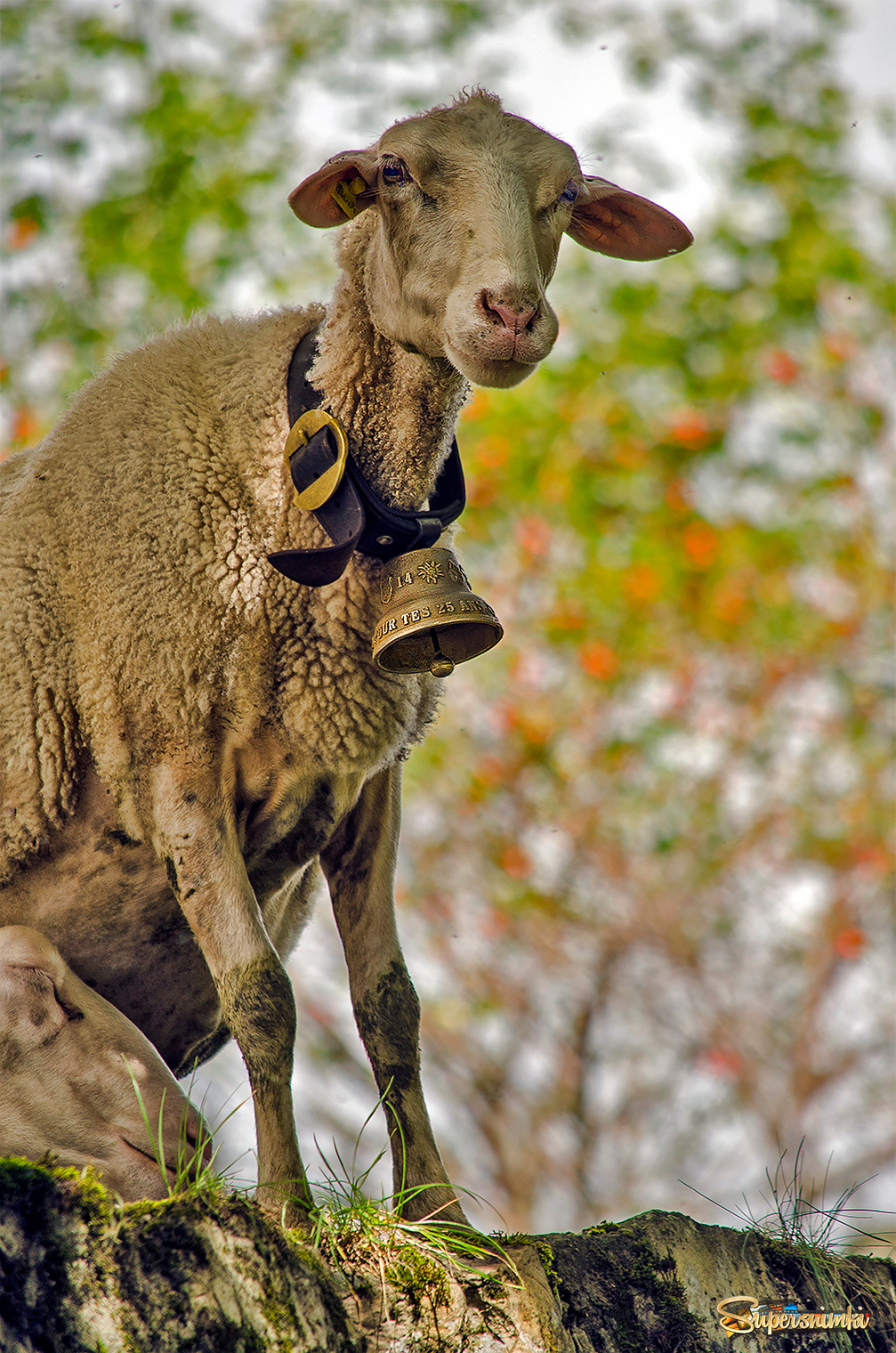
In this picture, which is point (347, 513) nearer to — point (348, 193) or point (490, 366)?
point (490, 366)

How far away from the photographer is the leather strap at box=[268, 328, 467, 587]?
119 inches

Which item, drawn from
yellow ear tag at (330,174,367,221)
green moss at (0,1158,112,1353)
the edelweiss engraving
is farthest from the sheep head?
green moss at (0,1158,112,1353)

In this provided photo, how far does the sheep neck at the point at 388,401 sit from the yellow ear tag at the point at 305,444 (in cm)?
10

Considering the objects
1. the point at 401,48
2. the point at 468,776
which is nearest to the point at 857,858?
the point at 468,776

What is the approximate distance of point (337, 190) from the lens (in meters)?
3.19

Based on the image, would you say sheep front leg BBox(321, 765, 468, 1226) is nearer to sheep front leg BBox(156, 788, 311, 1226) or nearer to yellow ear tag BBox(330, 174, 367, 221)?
sheep front leg BBox(156, 788, 311, 1226)

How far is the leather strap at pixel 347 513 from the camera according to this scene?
3033 mm

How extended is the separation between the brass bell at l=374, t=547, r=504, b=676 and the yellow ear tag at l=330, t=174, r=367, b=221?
0.89 metres

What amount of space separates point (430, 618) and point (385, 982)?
1.03 m

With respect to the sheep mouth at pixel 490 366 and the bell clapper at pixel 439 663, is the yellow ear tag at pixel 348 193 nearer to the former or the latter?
the sheep mouth at pixel 490 366

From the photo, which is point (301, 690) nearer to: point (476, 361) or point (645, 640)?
point (476, 361)

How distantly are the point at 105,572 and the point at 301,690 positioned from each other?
58 centimetres

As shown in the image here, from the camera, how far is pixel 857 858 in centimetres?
984

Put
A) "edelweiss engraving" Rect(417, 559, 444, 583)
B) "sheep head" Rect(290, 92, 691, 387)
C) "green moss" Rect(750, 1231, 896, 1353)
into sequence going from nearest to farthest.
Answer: "sheep head" Rect(290, 92, 691, 387) → "edelweiss engraving" Rect(417, 559, 444, 583) → "green moss" Rect(750, 1231, 896, 1353)
